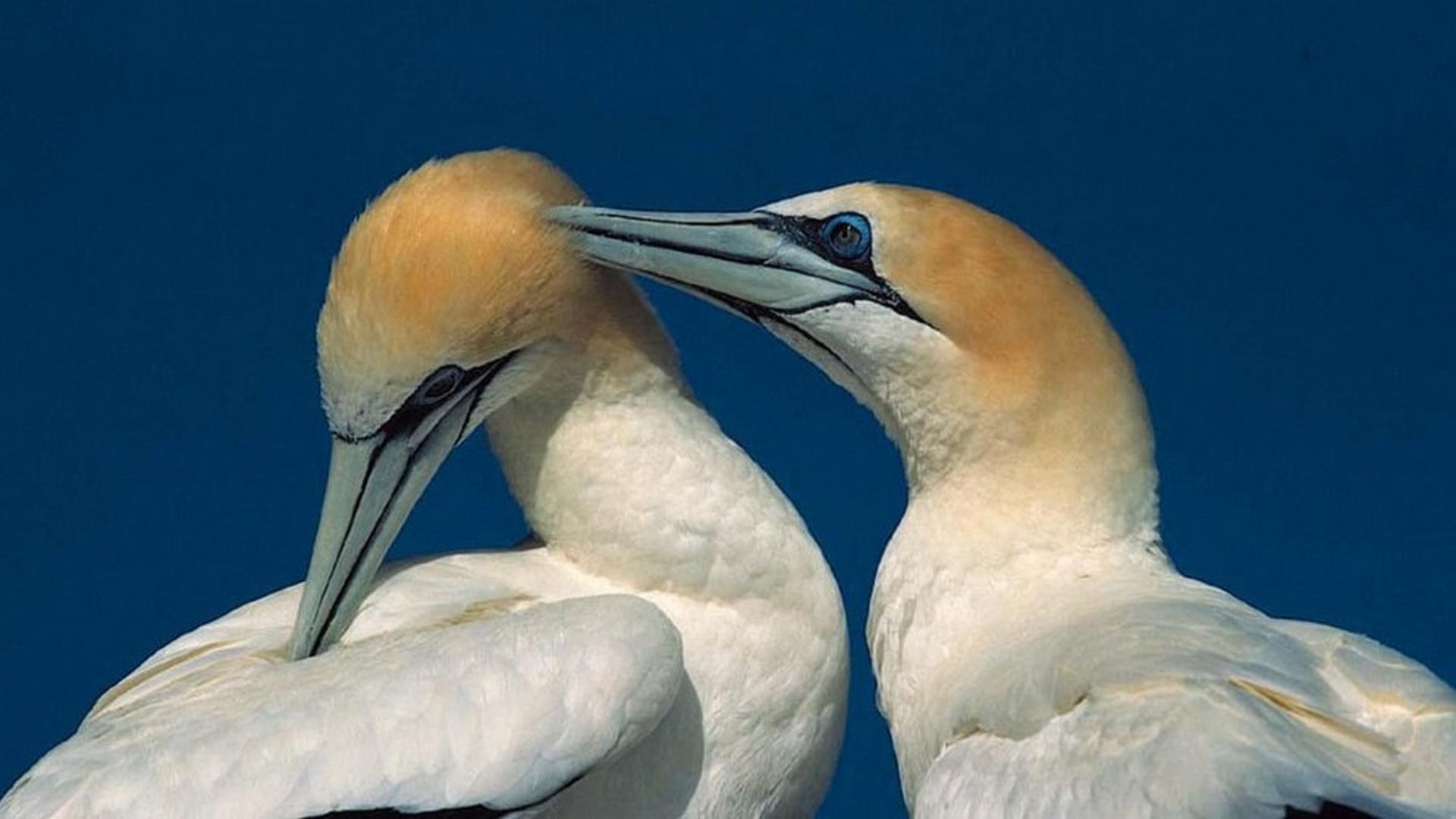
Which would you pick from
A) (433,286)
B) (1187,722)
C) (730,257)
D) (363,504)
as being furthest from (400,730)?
(1187,722)

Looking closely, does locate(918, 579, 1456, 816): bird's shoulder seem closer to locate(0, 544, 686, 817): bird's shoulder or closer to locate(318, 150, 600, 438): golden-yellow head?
locate(0, 544, 686, 817): bird's shoulder

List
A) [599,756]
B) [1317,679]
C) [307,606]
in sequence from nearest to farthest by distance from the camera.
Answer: [1317,679], [599,756], [307,606]

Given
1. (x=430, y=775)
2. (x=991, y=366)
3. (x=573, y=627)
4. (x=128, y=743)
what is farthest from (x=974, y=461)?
(x=128, y=743)

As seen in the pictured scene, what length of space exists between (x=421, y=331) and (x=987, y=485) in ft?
3.56

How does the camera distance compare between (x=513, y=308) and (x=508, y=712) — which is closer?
(x=508, y=712)

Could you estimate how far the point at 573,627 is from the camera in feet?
15.9

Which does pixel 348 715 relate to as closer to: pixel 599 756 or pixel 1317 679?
pixel 599 756

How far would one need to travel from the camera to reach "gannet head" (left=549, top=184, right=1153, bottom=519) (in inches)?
192

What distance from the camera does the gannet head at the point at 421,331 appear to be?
5.06 meters

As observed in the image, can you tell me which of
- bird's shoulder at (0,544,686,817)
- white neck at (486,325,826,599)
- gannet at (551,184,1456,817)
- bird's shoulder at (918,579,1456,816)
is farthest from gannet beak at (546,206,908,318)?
bird's shoulder at (918,579,1456,816)

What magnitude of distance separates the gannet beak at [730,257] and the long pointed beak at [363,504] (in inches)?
15.0

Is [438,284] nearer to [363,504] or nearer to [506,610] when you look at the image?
[363,504]

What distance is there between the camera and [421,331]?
506 centimetres

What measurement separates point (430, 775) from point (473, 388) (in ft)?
3.03
